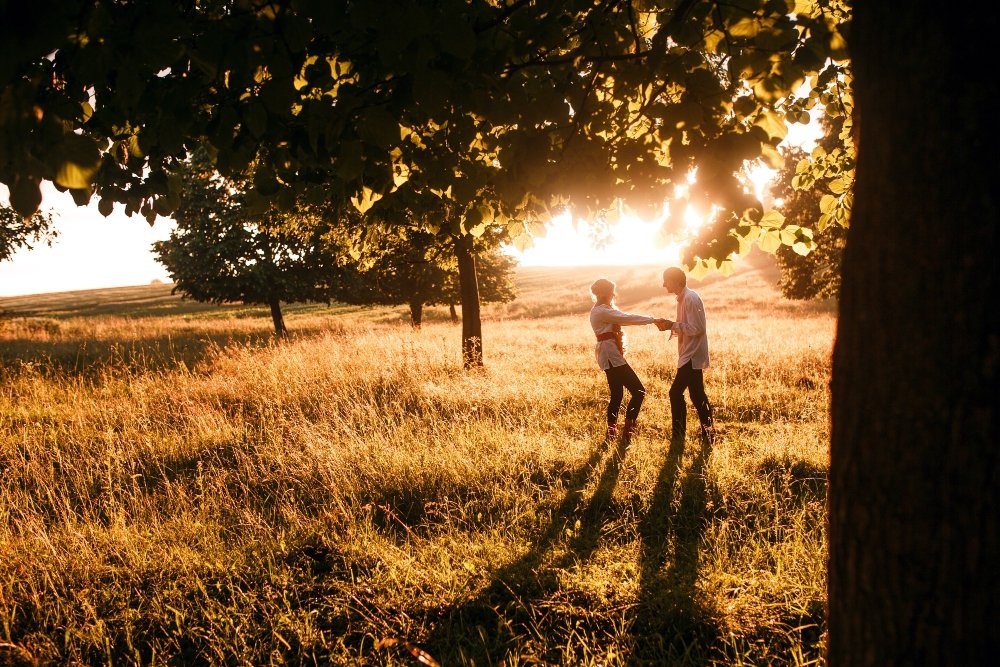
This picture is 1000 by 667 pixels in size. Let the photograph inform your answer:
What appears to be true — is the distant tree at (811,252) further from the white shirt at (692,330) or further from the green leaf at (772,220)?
the green leaf at (772,220)

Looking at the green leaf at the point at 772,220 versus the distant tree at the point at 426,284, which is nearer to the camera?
the green leaf at the point at 772,220

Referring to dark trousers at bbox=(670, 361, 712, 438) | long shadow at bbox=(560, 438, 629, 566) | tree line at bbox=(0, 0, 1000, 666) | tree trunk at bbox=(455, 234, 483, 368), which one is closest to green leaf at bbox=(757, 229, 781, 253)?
tree line at bbox=(0, 0, 1000, 666)

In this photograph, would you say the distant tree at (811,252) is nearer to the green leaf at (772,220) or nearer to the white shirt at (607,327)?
the white shirt at (607,327)

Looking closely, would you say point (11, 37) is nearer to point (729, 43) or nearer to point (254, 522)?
point (729, 43)

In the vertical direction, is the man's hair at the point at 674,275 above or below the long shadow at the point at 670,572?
above

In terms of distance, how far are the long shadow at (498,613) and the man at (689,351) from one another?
2862 millimetres

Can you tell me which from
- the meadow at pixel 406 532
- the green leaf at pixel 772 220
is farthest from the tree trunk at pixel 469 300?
the green leaf at pixel 772 220

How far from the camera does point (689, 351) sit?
619 cm

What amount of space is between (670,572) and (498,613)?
1215 millimetres

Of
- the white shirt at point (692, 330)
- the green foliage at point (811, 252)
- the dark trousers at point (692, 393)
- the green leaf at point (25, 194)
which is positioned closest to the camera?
the green leaf at point (25, 194)

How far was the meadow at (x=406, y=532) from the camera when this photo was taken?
286 cm

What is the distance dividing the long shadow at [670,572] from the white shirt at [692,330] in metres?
1.54

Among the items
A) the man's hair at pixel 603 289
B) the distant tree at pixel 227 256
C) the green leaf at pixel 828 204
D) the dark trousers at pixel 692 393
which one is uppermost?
the distant tree at pixel 227 256

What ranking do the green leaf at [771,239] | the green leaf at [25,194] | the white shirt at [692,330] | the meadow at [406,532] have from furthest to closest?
the white shirt at [692,330], the green leaf at [771,239], the meadow at [406,532], the green leaf at [25,194]
